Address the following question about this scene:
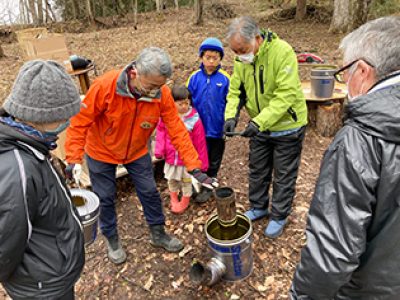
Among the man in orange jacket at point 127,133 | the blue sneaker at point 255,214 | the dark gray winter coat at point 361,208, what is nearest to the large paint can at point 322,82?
the blue sneaker at point 255,214

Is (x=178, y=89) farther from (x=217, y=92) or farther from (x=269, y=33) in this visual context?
(x=269, y=33)

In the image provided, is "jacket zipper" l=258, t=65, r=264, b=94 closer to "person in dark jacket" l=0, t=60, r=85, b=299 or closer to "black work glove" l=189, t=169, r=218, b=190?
"black work glove" l=189, t=169, r=218, b=190

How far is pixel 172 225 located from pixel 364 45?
2.96m

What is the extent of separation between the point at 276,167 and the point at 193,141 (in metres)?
0.96

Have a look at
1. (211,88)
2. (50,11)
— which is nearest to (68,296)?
(211,88)

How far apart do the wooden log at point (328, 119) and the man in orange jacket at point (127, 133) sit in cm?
323

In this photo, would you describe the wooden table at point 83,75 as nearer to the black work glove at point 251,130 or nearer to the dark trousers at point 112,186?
the dark trousers at point 112,186

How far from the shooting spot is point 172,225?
3908mm

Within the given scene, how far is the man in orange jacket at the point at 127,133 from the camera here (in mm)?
2691

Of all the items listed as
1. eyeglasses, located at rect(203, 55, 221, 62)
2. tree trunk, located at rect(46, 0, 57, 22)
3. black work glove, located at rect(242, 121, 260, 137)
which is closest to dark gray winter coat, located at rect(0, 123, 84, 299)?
black work glove, located at rect(242, 121, 260, 137)

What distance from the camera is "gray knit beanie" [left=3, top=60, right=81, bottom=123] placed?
1.70 metres

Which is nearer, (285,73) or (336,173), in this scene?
(336,173)

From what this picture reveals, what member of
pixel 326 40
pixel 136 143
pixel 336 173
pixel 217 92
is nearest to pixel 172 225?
pixel 136 143

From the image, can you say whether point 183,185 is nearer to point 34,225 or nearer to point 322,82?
point 34,225
